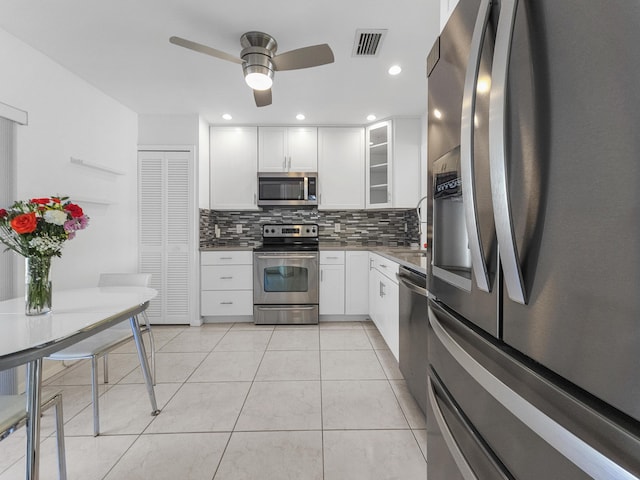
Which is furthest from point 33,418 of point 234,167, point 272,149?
point 272,149

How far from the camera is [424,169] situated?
3.52 metres

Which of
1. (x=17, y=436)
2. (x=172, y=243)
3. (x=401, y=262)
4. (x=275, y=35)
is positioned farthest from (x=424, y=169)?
(x=17, y=436)

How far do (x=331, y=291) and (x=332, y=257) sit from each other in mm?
405

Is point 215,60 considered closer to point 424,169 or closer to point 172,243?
point 172,243

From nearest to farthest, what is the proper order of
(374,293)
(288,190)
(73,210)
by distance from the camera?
(73,210), (374,293), (288,190)

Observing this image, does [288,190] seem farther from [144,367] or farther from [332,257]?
[144,367]

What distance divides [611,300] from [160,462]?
1.84 metres

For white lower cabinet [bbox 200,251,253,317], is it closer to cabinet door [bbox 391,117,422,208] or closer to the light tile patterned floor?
the light tile patterned floor

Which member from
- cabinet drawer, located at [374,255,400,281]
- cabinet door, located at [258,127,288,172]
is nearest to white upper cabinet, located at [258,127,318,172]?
cabinet door, located at [258,127,288,172]

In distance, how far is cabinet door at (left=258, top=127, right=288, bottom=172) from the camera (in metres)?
3.78

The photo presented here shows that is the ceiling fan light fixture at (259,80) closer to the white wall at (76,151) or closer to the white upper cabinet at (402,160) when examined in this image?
the white wall at (76,151)

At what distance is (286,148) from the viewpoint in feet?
12.4

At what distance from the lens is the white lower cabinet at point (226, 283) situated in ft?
11.7

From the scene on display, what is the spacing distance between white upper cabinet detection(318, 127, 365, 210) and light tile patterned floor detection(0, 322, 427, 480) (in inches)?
72.2
